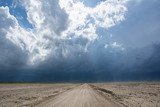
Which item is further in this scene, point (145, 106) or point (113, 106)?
point (145, 106)

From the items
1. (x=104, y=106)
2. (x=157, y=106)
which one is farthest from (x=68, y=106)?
(x=157, y=106)

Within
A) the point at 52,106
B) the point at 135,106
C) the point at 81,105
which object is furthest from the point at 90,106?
the point at 135,106

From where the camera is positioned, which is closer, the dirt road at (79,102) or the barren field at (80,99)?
the dirt road at (79,102)

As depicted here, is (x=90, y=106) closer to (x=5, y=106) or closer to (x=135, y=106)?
(x=135, y=106)

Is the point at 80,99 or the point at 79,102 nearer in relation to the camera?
the point at 79,102

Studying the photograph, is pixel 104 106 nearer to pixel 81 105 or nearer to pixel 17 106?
pixel 81 105

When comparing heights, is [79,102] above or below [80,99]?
below

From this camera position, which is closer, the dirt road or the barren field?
the dirt road

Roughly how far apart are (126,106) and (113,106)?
4.93 ft

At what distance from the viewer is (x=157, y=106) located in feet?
88.2

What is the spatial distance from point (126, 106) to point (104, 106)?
2.45 m

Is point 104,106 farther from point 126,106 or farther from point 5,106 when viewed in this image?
point 5,106

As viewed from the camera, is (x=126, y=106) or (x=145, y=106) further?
(x=145, y=106)

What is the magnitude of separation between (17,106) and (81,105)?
6962 millimetres
